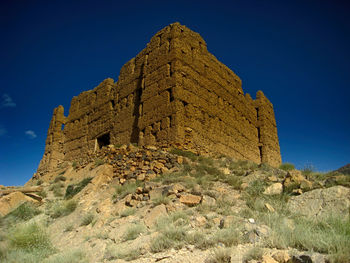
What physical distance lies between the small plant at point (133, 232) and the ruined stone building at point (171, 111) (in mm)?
5864

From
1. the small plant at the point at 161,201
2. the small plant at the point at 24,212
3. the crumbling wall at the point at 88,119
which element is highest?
the crumbling wall at the point at 88,119

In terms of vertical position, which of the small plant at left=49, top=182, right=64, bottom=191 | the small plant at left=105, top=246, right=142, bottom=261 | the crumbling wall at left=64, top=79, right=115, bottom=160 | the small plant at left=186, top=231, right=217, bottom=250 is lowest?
the small plant at left=105, top=246, right=142, bottom=261

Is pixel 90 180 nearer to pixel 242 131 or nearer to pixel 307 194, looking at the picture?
pixel 307 194

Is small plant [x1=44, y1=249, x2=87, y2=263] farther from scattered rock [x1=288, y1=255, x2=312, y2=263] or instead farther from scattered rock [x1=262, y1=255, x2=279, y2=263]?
scattered rock [x1=288, y1=255, x2=312, y2=263]

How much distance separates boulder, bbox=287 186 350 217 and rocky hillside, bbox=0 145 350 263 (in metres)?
0.02

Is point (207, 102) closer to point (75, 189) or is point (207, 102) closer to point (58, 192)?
point (75, 189)

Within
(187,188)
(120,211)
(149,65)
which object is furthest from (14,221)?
(149,65)

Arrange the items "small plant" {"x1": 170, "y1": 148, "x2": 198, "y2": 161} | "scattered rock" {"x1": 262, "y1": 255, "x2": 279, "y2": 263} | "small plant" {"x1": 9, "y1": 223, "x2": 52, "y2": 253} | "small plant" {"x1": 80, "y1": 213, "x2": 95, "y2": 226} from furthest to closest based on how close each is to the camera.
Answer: "small plant" {"x1": 170, "y1": 148, "x2": 198, "y2": 161} < "small plant" {"x1": 80, "y1": 213, "x2": 95, "y2": 226} < "small plant" {"x1": 9, "y1": 223, "x2": 52, "y2": 253} < "scattered rock" {"x1": 262, "y1": 255, "x2": 279, "y2": 263}

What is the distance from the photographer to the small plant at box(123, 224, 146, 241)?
5.17 meters

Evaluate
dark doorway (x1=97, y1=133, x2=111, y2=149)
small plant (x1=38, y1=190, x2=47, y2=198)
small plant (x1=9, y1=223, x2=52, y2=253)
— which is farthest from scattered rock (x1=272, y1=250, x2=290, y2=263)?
dark doorway (x1=97, y1=133, x2=111, y2=149)

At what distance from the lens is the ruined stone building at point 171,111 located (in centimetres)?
1205

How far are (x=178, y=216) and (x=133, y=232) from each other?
0.91 m

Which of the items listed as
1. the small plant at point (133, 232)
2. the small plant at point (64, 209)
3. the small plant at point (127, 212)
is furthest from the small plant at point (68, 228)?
the small plant at point (133, 232)

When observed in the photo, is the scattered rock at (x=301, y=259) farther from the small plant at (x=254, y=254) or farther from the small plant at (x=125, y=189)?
the small plant at (x=125, y=189)
